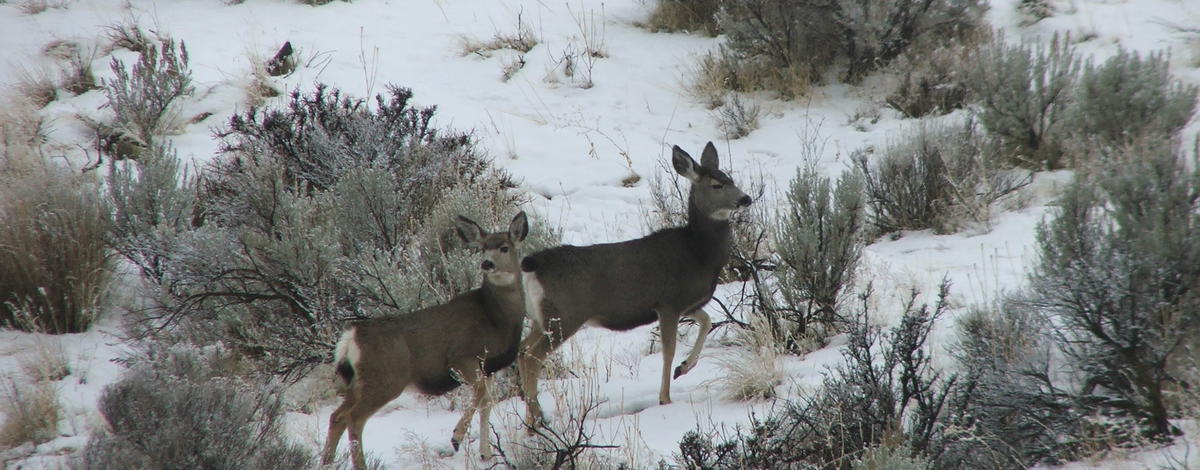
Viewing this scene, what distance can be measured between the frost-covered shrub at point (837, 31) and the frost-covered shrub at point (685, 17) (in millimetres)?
1119

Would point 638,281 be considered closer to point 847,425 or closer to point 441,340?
point 441,340

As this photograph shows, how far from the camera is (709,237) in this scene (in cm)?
594

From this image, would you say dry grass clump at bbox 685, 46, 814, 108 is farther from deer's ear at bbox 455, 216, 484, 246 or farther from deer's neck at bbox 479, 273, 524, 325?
deer's neck at bbox 479, 273, 524, 325

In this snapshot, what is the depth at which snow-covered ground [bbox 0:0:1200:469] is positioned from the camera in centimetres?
584

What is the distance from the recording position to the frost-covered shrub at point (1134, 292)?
4559mm

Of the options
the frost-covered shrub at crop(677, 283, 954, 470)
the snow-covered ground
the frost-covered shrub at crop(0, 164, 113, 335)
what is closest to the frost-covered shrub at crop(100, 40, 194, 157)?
the snow-covered ground

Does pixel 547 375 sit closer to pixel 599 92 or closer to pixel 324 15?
pixel 599 92

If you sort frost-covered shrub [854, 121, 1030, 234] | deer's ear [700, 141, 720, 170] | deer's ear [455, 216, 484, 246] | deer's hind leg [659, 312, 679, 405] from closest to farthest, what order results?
deer's ear [455, 216, 484, 246] → deer's hind leg [659, 312, 679, 405] → deer's ear [700, 141, 720, 170] → frost-covered shrub [854, 121, 1030, 234]

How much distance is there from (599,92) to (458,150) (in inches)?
109

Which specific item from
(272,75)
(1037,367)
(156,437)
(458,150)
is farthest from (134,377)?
(272,75)

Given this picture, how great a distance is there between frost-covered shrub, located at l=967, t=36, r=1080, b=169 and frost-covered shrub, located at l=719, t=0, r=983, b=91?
174cm

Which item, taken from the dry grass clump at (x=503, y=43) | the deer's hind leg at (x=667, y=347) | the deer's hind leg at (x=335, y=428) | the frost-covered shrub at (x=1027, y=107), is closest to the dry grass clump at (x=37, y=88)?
the dry grass clump at (x=503, y=43)

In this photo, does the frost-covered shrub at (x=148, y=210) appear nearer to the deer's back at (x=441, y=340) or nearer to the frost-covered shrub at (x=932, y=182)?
the deer's back at (x=441, y=340)

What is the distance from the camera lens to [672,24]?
12812mm
